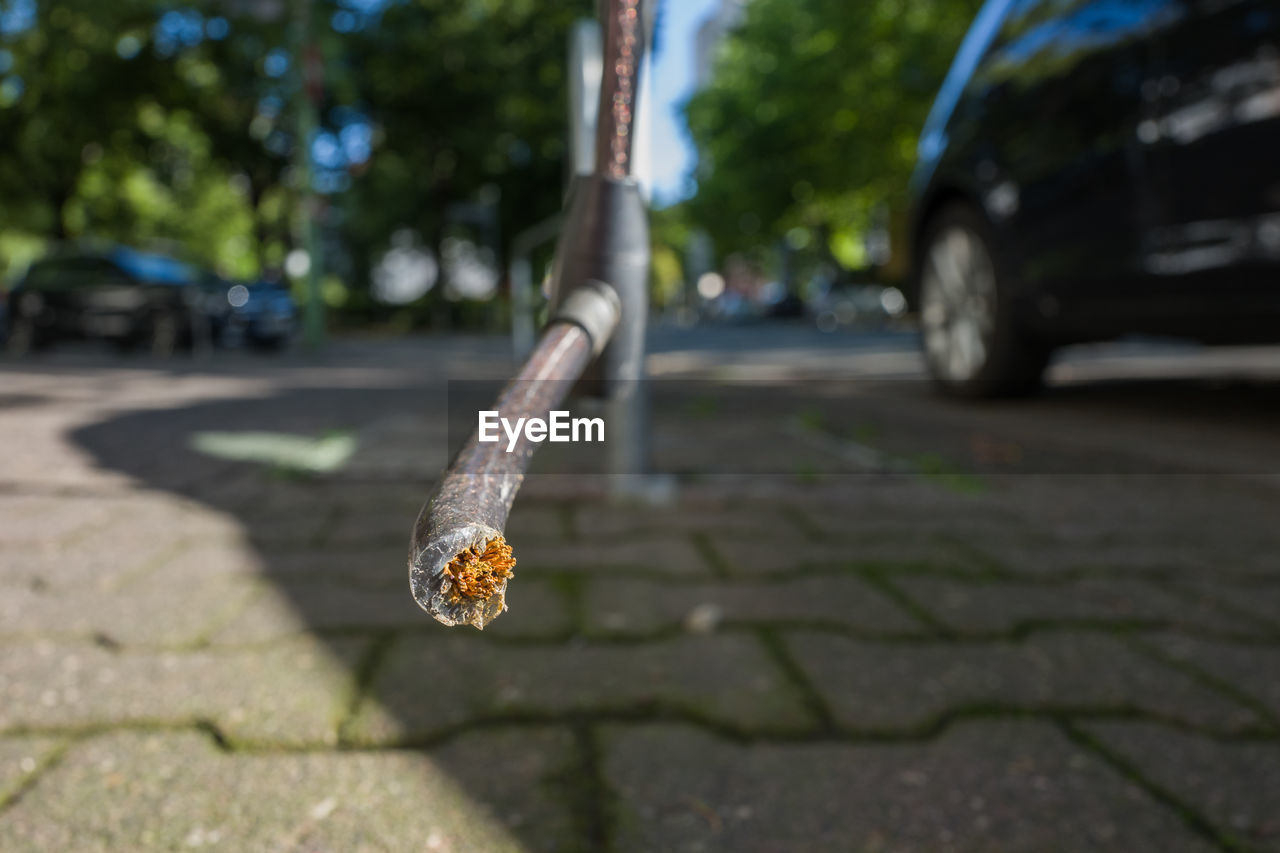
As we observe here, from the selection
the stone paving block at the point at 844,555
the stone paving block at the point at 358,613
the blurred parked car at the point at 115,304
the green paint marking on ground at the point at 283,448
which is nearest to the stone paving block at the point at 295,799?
the stone paving block at the point at 358,613

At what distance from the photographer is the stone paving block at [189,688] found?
1.64 meters

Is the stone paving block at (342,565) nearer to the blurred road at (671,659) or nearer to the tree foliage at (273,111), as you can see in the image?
the blurred road at (671,659)

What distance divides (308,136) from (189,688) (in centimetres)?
1520

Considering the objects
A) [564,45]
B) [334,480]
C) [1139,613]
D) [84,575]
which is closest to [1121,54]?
[1139,613]

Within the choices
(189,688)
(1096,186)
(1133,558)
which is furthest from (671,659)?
(1096,186)

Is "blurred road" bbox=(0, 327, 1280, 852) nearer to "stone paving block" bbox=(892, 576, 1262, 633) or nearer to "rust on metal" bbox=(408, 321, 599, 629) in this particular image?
"stone paving block" bbox=(892, 576, 1262, 633)

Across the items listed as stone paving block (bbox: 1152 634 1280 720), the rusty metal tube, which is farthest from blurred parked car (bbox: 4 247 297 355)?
the rusty metal tube

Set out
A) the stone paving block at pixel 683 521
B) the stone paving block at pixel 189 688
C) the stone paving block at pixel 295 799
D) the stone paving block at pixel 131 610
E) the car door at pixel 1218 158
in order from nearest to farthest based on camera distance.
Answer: the stone paving block at pixel 295 799, the stone paving block at pixel 189 688, the stone paving block at pixel 131 610, the stone paving block at pixel 683 521, the car door at pixel 1218 158

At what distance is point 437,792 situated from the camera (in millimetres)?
1430

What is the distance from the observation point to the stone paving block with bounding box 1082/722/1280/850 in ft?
4.44

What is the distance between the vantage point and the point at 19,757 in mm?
1507

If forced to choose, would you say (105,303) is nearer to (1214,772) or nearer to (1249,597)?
(1249,597)

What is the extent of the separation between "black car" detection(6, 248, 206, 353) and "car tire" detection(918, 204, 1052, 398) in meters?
11.0

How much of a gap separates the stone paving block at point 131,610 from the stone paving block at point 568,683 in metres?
0.43
